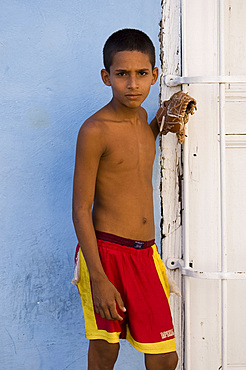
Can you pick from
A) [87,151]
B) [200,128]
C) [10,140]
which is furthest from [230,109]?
[10,140]

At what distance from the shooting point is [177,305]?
2100 millimetres

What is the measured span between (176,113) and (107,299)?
2.33ft

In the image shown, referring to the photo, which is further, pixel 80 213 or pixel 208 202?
pixel 208 202

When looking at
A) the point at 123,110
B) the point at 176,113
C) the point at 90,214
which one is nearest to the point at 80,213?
the point at 90,214

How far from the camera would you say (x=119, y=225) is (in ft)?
5.84

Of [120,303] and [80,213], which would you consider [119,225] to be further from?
[120,303]

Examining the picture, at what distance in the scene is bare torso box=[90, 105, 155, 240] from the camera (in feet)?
5.82

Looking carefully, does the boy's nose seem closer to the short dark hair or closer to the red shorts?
the short dark hair

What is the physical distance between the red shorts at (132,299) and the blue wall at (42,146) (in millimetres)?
329

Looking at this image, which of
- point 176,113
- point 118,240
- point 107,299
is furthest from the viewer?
point 176,113

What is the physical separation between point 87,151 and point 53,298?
0.69 meters

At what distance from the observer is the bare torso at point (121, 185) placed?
5.82 ft

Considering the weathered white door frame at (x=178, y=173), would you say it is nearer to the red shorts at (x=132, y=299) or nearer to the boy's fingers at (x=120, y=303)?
the red shorts at (x=132, y=299)

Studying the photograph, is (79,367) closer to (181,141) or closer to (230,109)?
(181,141)
